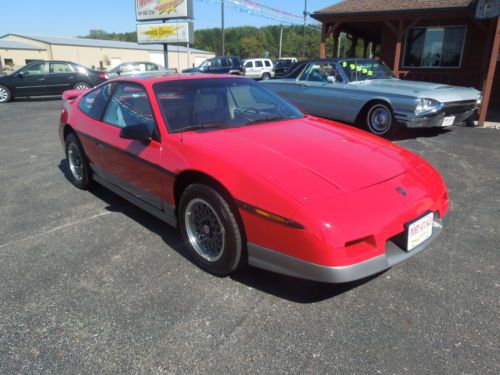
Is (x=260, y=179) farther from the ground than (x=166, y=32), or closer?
closer

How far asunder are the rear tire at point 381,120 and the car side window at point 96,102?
4.94m

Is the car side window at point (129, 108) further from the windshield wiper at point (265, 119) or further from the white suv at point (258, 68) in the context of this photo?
the white suv at point (258, 68)

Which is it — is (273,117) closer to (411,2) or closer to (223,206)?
→ (223,206)

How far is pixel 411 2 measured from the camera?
11.4 meters

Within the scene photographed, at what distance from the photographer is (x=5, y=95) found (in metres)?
A: 14.2

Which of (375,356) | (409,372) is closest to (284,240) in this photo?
(375,356)

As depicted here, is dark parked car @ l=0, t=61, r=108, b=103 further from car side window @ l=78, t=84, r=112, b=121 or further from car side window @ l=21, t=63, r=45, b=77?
car side window @ l=78, t=84, r=112, b=121

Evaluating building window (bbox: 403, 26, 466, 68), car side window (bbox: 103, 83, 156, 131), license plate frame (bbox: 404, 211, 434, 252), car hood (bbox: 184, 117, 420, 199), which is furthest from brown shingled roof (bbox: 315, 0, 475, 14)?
license plate frame (bbox: 404, 211, 434, 252)

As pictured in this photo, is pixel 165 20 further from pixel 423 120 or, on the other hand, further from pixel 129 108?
pixel 129 108

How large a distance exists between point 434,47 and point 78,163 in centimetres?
1244

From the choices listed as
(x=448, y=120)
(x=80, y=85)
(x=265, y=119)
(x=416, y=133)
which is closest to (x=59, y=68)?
(x=80, y=85)

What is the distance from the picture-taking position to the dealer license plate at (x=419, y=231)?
227cm

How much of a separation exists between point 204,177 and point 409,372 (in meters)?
1.63

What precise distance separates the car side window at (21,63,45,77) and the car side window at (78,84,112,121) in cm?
1234
